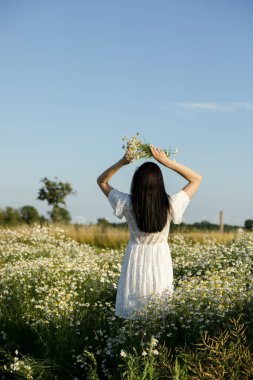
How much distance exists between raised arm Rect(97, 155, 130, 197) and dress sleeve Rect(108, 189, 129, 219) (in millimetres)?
116

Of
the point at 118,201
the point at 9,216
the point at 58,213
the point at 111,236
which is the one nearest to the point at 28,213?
the point at 9,216

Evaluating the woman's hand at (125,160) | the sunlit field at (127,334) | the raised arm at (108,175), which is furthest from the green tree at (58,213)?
the woman's hand at (125,160)

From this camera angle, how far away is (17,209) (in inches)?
1917

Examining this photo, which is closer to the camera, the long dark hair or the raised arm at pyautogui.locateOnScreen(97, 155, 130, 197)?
the long dark hair

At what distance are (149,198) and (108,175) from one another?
607 millimetres

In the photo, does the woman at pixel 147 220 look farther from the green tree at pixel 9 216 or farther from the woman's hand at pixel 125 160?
the green tree at pixel 9 216

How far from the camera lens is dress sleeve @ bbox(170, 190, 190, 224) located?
599 cm

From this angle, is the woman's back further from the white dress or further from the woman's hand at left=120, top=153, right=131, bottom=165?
the woman's hand at left=120, top=153, right=131, bottom=165

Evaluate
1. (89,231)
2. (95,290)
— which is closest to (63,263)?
(95,290)

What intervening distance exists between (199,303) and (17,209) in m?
43.5

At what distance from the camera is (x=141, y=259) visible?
6.16 metres

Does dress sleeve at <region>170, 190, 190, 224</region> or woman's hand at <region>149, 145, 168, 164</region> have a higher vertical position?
woman's hand at <region>149, 145, 168, 164</region>

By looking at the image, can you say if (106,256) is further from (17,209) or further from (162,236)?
(17,209)

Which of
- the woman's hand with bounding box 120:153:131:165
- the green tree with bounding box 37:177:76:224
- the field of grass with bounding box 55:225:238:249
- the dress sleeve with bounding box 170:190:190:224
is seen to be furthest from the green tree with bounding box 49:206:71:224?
the dress sleeve with bounding box 170:190:190:224
